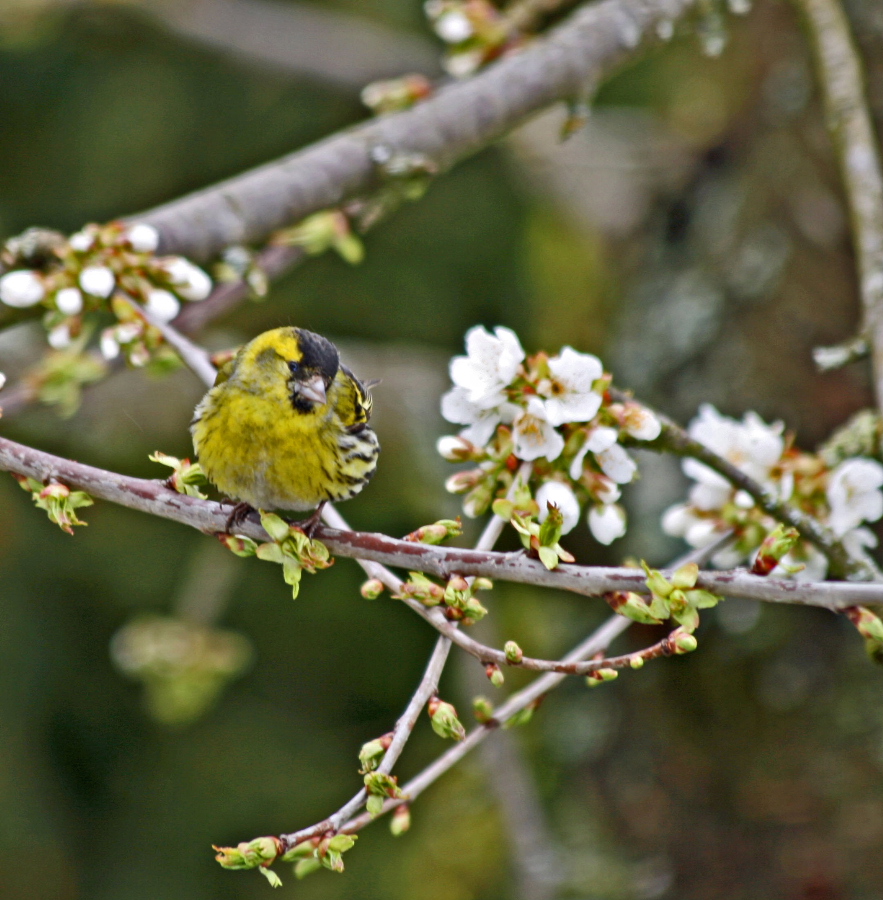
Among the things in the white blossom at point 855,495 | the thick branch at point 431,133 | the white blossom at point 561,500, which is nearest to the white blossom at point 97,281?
the thick branch at point 431,133

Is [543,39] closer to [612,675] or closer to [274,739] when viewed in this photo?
[612,675]

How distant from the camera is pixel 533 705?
1.09 metres

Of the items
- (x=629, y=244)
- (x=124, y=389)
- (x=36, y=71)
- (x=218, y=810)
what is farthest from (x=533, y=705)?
(x=36, y=71)

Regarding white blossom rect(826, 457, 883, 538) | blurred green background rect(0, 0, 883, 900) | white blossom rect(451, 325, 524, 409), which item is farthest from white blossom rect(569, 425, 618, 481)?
blurred green background rect(0, 0, 883, 900)

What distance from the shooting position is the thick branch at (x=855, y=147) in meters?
1.36

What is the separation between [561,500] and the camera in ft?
3.64

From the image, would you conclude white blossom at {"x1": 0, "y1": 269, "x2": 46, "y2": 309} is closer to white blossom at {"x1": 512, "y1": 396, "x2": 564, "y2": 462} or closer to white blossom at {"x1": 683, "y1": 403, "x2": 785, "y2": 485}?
white blossom at {"x1": 512, "y1": 396, "x2": 564, "y2": 462}

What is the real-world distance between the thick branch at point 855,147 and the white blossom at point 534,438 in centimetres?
46

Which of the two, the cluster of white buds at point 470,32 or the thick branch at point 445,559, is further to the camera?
the cluster of white buds at point 470,32

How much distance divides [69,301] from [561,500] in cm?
70

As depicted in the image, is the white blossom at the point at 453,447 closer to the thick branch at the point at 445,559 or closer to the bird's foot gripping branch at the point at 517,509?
the bird's foot gripping branch at the point at 517,509

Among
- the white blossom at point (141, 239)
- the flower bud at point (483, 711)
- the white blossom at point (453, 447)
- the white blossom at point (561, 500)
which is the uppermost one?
the white blossom at point (141, 239)

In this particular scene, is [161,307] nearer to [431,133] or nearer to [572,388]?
[572,388]

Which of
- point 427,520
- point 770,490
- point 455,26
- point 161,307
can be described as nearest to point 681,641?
point 770,490
